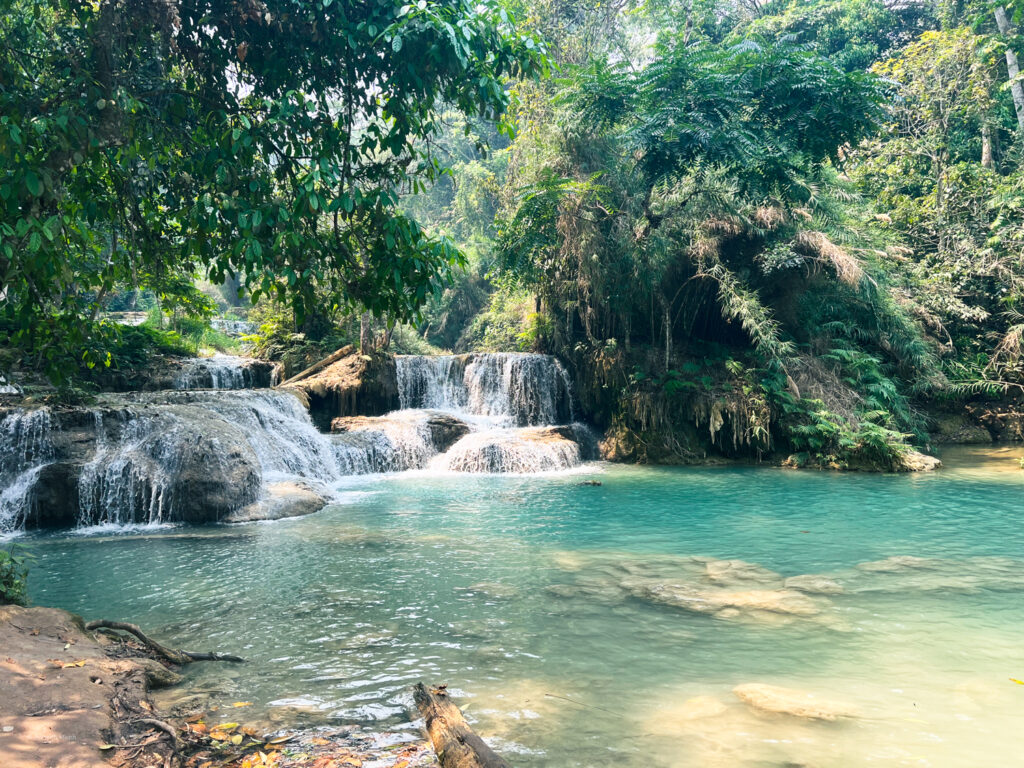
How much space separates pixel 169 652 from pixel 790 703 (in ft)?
12.8

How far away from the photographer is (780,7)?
85.5 ft

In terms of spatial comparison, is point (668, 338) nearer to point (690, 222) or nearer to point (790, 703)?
point (690, 222)

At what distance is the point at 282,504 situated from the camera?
393 inches

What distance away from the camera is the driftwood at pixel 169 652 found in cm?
436

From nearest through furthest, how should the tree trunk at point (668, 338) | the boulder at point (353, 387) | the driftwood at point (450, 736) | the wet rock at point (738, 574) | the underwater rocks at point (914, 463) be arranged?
1. the driftwood at point (450, 736)
2. the wet rock at point (738, 574)
3. the underwater rocks at point (914, 463)
4. the tree trunk at point (668, 338)
5. the boulder at point (353, 387)

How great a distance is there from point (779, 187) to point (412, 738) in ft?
43.3

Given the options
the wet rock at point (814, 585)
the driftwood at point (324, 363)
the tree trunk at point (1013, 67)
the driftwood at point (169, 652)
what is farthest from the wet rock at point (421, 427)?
the tree trunk at point (1013, 67)

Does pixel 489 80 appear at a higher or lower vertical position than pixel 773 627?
higher

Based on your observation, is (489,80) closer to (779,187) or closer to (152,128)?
(152,128)

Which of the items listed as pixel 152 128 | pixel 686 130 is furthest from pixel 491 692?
pixel 686 130

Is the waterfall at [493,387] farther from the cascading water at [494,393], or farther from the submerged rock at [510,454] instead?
the submerged rock at [510,454]

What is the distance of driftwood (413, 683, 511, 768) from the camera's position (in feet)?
8.87

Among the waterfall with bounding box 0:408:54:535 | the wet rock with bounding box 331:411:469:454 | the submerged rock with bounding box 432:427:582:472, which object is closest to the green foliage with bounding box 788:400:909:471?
the submerged rock with bounding box 432:427:582:472

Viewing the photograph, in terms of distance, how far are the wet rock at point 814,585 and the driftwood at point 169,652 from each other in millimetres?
4766
